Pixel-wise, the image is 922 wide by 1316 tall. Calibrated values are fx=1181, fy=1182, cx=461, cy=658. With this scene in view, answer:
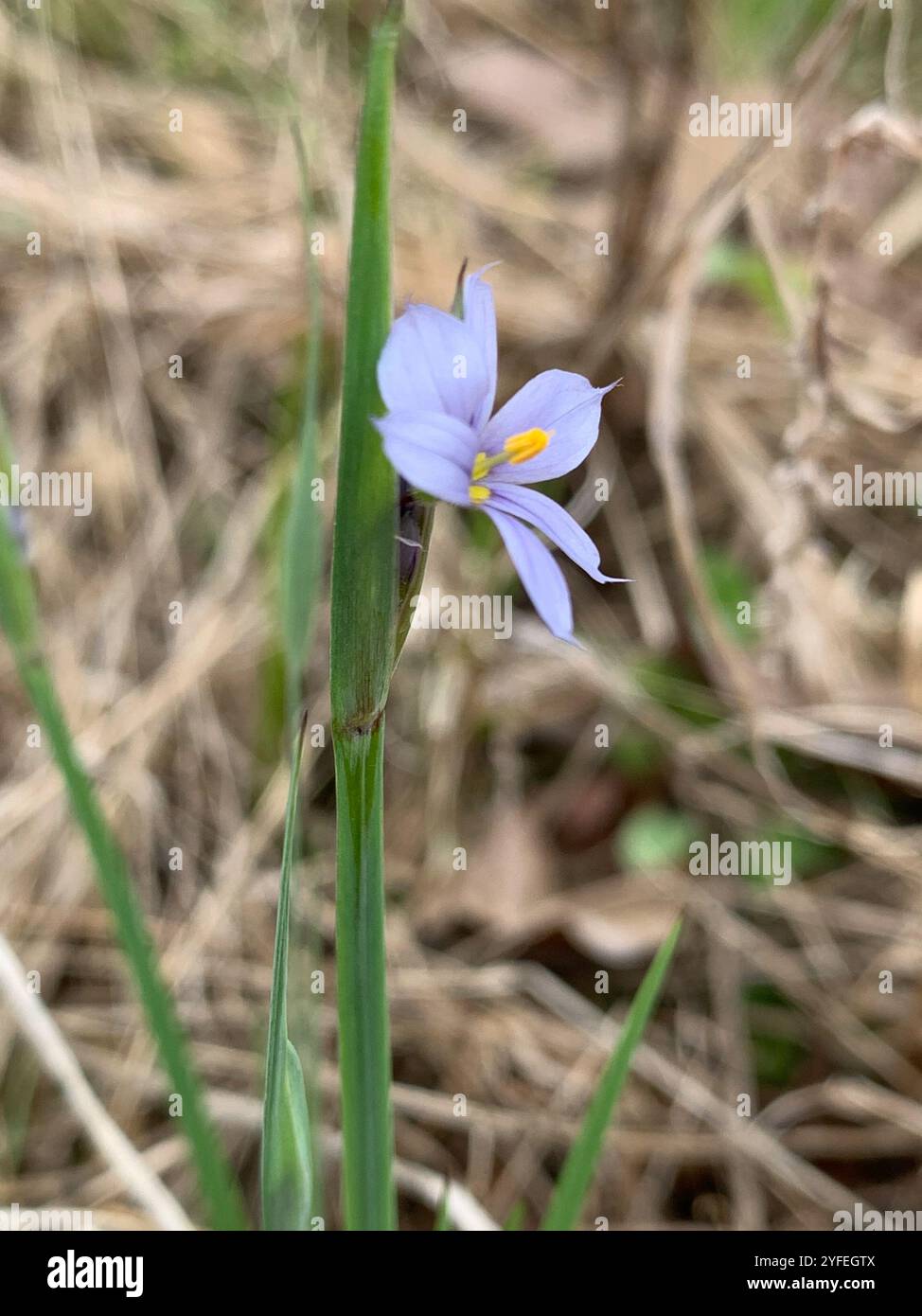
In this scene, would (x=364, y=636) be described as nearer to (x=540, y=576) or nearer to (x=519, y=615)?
(x=540, y=576)

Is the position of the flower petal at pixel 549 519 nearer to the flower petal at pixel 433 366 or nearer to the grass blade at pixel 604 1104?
the flower petal at pixel 433 366

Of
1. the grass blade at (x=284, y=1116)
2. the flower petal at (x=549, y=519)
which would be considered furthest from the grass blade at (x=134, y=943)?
the flower petal at (x=549, y=519)

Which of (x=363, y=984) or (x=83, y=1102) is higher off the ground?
(x=363, y=984)

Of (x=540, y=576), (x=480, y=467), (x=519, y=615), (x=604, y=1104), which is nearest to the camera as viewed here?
(x=540, y=576)

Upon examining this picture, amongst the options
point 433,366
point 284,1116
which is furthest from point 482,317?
point 284,1116

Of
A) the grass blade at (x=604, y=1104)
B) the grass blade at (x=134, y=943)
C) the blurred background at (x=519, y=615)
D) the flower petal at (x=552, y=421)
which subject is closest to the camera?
the flower petal at (x=552, y=421)
